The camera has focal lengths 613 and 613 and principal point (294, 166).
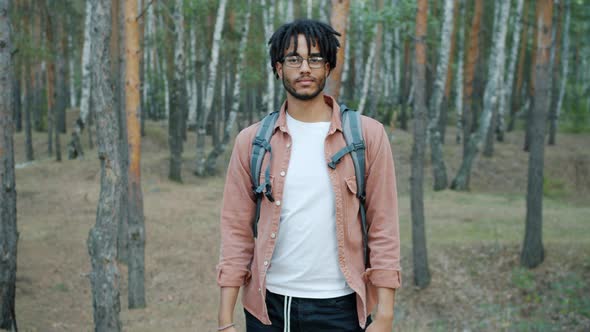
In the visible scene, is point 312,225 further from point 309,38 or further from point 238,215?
point 309,38

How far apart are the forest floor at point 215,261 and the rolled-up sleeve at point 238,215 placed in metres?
6.42

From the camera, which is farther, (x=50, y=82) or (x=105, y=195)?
(x=50, y=82)

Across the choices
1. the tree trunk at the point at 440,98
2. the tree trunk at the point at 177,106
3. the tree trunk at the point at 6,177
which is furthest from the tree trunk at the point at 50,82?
the tree trunk at the point at 6,177

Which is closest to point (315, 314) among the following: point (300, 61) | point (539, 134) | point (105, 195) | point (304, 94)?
point (304, 94)

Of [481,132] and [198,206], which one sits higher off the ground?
[481,132]

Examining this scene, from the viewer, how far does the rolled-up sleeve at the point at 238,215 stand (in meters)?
2.75

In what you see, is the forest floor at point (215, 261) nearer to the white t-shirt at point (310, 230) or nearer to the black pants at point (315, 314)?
the black pants at point (315, 314)

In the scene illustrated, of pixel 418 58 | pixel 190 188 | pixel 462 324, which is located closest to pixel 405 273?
pixel 462 324

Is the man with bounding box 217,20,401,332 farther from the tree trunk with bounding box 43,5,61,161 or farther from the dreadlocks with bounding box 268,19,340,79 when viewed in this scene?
the tree trunk with bounding box 43,5,61,161

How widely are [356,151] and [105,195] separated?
4190 mm

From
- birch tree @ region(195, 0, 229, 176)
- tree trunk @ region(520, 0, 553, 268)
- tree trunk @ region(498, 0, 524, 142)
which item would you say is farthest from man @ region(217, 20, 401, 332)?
tree trunk @ region(498, 0, 524, 142)

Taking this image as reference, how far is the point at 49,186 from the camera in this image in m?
18.2

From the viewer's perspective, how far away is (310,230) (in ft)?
8.65

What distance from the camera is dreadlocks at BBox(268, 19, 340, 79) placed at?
2688 mm
